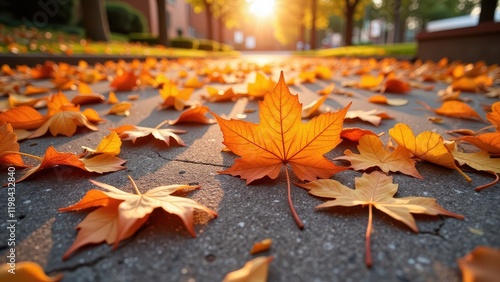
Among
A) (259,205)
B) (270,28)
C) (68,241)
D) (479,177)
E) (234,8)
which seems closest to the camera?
(68,241)

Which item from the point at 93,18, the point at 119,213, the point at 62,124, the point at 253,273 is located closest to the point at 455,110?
the point at 253,273

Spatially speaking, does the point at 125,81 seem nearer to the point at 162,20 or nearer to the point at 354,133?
the point at 354,133

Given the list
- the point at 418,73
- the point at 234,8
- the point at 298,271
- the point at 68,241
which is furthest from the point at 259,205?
the point at 234,8

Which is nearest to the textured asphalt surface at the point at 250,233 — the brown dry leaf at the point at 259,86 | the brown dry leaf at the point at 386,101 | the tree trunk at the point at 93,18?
the brown dry leaf at the point at 259,86

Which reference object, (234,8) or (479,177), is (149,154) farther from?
(234,8)

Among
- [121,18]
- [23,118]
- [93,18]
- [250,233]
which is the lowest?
[250,233]

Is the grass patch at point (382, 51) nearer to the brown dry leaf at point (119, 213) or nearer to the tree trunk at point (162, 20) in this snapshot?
the tree trunk at point (162, 20)

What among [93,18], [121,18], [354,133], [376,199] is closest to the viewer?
[376,199]
